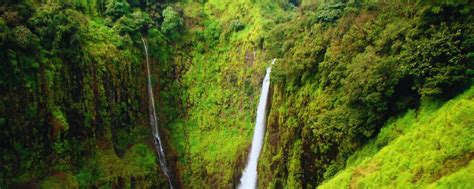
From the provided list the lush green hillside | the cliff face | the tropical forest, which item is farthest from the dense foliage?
the cliff face

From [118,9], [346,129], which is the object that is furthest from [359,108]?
[118,9]

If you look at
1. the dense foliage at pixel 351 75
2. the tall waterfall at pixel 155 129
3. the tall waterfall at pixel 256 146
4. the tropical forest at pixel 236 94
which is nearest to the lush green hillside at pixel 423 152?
the tropical forest at pixel 236 94

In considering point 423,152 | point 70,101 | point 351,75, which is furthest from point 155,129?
point 423,152

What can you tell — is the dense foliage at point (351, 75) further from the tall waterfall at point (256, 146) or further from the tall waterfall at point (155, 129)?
the tall waterfall at point (155, 129)

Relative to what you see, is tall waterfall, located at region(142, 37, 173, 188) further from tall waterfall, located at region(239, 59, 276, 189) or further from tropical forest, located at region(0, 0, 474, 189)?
tall waterfall, located at region(239, 59, 276, 189)

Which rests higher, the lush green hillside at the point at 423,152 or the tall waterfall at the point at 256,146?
the lush green hillside at the point at 423,152

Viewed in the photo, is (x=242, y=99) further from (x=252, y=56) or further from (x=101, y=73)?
(x=101, y=73)

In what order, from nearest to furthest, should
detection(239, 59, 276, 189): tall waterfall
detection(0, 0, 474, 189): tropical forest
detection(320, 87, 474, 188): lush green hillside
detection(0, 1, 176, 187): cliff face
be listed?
detection(320, 87, 474, 188): lush green hillside → detection(0, 0, 474, 189): tropical forest → detection(0, 1, 176, 187): cliff face → detection(239, 59, 276, 189): tall waterfall
